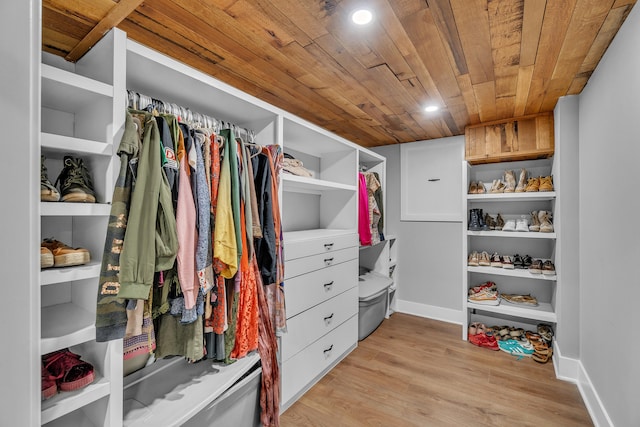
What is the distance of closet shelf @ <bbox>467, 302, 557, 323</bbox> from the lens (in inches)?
96.3

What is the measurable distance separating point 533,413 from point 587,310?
775 millimetres

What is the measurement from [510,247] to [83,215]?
11.2 ft

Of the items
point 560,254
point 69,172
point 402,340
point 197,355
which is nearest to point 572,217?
point 560,254

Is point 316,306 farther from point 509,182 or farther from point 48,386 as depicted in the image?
point 509,182

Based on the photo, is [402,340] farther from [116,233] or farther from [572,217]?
[116,233]

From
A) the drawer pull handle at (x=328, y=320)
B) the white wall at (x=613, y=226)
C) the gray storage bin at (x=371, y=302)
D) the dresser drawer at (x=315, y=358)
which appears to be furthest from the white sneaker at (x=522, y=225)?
the drawer pull handle at (x=328, y=320)

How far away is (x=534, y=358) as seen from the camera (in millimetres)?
2480

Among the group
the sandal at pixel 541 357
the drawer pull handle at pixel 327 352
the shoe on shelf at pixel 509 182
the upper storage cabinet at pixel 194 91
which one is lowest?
the sandal at pixel 541 357

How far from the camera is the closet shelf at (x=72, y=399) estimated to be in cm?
93

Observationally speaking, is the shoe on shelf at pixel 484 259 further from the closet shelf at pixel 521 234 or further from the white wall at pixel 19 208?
the white wall at pixel 19 208

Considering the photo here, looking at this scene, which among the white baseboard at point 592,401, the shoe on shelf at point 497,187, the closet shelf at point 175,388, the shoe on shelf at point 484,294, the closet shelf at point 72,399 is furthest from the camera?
the shoe on shelf at point 497,187

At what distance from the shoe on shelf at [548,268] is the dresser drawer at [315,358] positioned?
1.66 meters

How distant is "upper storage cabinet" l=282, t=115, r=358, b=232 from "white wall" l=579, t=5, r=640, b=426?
1.66 meters

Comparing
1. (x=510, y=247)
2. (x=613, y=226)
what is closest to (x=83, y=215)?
(x=613, y=226)
